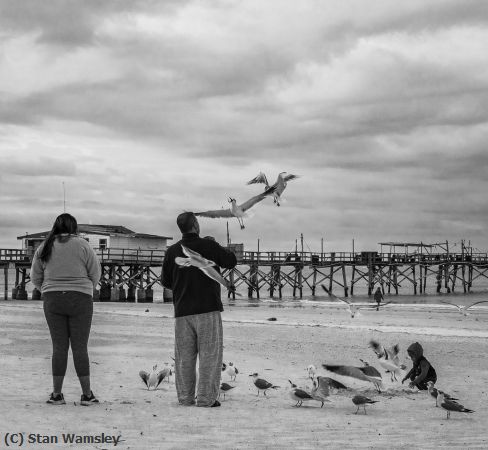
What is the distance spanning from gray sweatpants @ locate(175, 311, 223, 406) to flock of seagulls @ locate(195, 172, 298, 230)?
1.52 meters

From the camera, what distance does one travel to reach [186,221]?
6965mm

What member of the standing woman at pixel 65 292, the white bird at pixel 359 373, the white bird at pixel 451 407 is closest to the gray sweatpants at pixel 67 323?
the standing woman at pixel 65 292

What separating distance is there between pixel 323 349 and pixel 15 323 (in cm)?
996

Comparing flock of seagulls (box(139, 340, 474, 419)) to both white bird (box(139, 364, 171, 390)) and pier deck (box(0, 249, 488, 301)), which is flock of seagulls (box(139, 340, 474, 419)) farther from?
pier deck (box(0, 249, 488, 301))

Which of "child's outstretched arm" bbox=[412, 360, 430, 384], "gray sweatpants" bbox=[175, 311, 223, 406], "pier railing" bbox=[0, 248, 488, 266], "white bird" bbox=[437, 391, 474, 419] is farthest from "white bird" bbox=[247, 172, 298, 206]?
"pier railing" bbox=[0, 248, 488, 266]

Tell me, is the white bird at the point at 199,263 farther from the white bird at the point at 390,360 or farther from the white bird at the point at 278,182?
the white bird at the point at 390,360

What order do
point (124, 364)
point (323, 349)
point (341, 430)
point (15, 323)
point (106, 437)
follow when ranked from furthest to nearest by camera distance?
point (15, 323) < point (323, 349) < point (124, 364) < point (341, 430) < point (106, 437)

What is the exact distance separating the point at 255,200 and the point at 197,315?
64.1 inches

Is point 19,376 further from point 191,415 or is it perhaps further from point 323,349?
point 323,349

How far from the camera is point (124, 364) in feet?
35.1

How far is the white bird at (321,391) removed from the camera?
726cm

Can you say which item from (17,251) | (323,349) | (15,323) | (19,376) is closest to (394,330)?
(323,349)

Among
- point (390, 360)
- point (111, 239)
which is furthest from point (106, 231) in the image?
point (390, 360)

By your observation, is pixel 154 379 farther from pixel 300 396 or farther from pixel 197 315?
pixel 300 396
